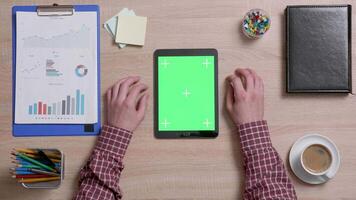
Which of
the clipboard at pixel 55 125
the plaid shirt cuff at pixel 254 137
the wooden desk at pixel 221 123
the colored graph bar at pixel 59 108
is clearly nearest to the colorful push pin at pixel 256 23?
the wooden desk at pixel 221 123

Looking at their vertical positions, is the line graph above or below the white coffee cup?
above

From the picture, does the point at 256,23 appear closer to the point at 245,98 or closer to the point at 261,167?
the point at 245,98

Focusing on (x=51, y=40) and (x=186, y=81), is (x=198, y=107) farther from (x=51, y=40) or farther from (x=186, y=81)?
(x=51, y=40)

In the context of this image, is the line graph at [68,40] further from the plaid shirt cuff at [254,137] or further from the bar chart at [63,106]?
the plaid shirt cuff at [254,137]

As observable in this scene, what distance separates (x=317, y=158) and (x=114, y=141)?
1.57 feet

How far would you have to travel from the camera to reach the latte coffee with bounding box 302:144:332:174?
2.78ft

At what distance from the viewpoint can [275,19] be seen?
2.98ft

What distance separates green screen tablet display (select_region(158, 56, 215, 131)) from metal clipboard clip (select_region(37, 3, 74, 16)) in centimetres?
27

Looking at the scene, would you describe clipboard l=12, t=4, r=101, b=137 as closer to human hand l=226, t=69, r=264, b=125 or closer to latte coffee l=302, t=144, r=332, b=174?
human hand l=226, t=69, r=264, b=125

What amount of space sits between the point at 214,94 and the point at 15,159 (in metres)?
0.50

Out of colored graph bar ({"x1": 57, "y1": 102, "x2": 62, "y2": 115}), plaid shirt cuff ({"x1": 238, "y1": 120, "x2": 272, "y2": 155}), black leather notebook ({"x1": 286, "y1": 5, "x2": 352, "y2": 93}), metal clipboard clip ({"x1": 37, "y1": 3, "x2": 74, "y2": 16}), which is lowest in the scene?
plaid shirt cuff ({"x1": 238, "y1": 120, "x2": 272, "y2": 155})

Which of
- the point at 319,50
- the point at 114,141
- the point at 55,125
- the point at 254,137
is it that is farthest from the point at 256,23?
the point at 55,125

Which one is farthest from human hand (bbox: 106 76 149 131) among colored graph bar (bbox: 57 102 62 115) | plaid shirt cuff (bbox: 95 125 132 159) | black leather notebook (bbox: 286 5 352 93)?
black leather notebook (bbox: 286 5 352 93)

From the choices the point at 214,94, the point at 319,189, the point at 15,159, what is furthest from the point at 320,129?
the point at 15,159
